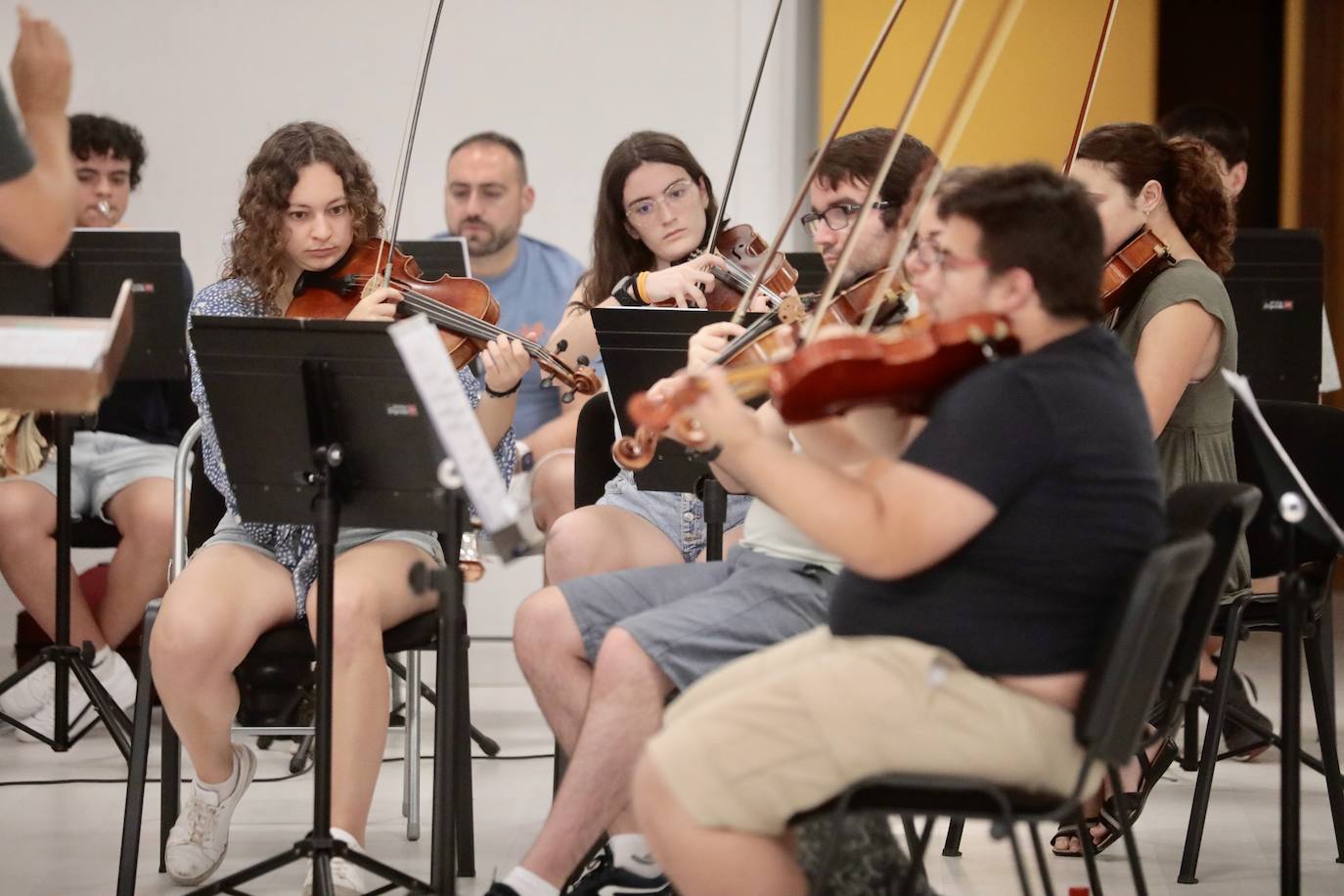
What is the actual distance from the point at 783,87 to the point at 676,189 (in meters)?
2.15

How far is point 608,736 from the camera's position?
2150 millimetres

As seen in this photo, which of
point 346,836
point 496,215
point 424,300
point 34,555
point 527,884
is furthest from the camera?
point 496,215

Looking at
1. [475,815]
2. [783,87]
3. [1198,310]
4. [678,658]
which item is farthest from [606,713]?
[783,87]

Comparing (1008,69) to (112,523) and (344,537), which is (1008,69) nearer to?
(112,523)

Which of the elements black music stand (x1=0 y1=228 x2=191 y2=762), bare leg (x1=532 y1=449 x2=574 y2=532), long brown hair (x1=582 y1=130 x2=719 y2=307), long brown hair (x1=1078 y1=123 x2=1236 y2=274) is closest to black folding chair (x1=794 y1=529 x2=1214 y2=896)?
long brown hair (x1=1078 y1=123 x2=1236 y2=274)

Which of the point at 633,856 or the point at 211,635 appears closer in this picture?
the point at 633,856

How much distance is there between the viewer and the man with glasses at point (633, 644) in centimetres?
214

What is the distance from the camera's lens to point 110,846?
281 cm

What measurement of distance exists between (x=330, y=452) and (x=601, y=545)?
0.66 m

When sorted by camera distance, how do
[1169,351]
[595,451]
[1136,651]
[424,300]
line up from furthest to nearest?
[595,451], [424,300], [1169,351], [1136,651]

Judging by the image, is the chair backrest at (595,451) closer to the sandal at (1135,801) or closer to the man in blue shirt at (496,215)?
the sandal at (1135,801)

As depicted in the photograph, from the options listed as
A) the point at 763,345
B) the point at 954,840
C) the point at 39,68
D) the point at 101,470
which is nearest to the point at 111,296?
the point at 101,470

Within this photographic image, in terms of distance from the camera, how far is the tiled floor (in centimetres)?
262

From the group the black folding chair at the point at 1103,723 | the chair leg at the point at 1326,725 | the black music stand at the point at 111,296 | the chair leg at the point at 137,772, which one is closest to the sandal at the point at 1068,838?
the chair leg at the point at 1326,725
